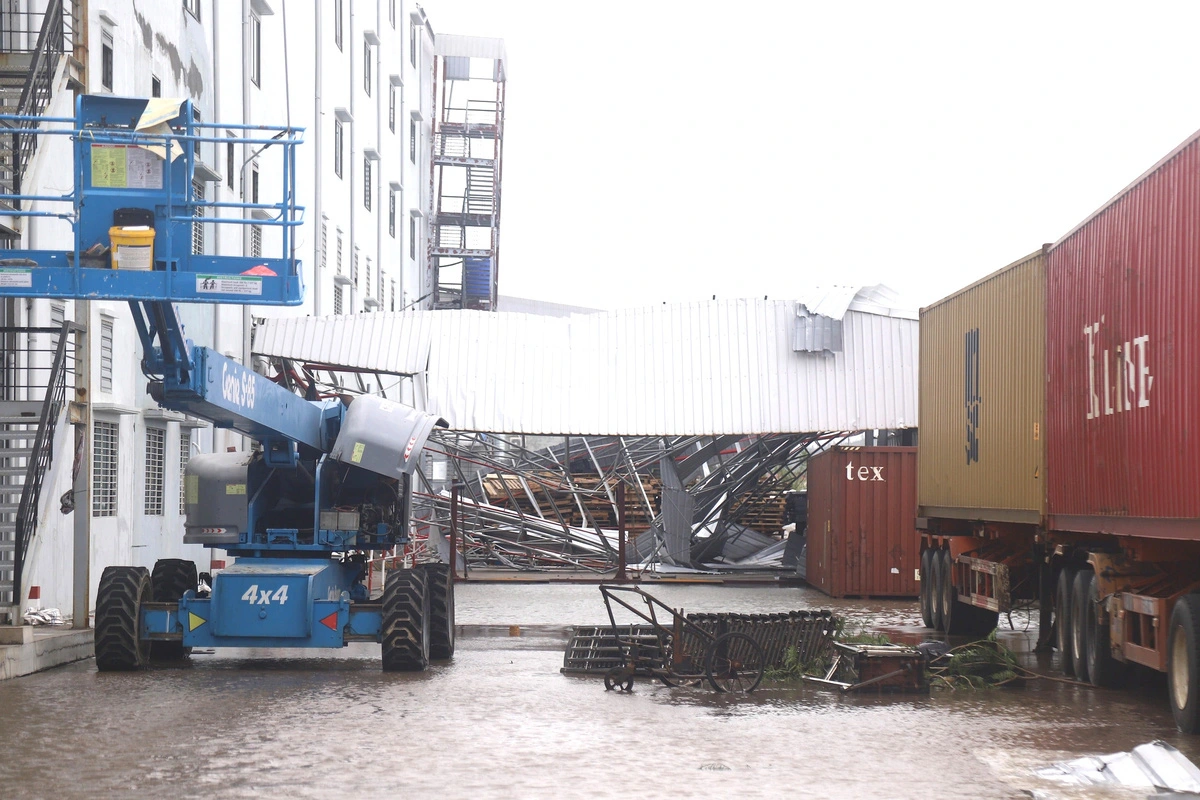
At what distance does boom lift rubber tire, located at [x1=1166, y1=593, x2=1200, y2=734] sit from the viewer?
11062 mm

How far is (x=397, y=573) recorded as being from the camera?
15125 millimetres

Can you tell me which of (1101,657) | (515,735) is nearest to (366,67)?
(1101,657)

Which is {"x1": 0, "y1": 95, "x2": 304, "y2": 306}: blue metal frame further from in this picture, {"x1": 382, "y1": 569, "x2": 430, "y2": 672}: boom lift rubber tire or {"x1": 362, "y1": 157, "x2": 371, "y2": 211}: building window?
{"x1": 362, "y1": 157, "x2": 371, "y2": 211}: building window

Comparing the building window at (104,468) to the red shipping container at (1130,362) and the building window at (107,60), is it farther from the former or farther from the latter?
the red shipping container at (1130,362)

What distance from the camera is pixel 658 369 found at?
110ft

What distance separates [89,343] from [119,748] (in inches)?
285

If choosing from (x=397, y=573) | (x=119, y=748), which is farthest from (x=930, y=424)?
(x=119, y=748)

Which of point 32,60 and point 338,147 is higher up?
point 338,147

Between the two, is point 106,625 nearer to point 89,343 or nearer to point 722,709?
point 89,343

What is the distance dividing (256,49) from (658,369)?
37.1 feet

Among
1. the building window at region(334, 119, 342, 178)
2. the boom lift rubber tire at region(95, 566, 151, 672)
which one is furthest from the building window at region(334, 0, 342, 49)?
the boom lift rubber tire at region(95, 566, 151, 672)

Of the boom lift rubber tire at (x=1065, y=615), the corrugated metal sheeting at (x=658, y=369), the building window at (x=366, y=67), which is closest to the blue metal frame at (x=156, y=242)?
the boom lift rubber tire at (x=1065, y=615)

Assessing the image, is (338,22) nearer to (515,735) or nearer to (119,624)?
(119,624)

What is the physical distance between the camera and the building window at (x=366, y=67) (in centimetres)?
3988
